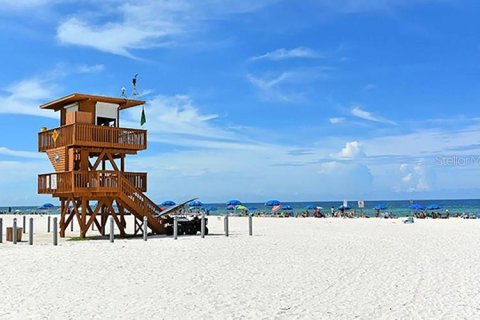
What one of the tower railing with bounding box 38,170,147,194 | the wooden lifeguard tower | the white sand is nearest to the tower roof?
the wooden lifeguard tower

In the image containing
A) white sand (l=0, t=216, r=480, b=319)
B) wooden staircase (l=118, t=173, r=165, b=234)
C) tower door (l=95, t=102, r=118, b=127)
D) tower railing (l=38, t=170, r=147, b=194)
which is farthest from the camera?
tower door (l=95, t=102, r=118, b=127)

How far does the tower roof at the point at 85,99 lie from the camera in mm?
25344

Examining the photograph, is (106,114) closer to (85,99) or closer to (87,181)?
(85,99)

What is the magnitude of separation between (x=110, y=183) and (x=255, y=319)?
16488mm

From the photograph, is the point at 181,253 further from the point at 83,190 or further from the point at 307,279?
the point at 83,190

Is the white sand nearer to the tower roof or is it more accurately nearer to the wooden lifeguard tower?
the wooden lifeguard tower

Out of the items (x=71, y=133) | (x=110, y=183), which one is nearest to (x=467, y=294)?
(x=110, y=183)

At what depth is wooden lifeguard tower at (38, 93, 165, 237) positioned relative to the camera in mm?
24344

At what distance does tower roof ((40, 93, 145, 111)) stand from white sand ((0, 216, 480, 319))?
7764 millimetres

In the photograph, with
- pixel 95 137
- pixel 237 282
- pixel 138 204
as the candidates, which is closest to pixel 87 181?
pixel 95 137

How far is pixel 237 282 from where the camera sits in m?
12.7

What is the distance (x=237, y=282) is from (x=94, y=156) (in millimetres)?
16422

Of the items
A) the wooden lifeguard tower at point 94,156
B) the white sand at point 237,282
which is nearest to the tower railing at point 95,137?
the wooden lifeguard tower at point 94,156

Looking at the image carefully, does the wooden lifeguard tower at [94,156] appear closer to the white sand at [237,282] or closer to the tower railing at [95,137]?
the tower railing at [95,137]
